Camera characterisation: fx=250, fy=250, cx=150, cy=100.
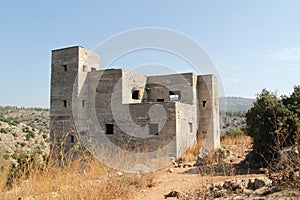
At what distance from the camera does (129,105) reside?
14.2 m

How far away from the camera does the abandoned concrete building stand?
516 inches

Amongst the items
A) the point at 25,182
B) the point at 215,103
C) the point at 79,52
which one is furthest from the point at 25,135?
the point at 25,182

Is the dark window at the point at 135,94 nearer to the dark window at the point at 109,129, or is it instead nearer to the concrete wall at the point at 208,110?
the dark window at the point at 109,129

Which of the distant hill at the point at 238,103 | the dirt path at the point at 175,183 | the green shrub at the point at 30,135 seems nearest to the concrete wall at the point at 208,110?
the dirt path at the point at 175,183

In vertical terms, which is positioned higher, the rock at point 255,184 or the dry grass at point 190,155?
the rock at point 255,184

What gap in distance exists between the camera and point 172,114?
12859 mm

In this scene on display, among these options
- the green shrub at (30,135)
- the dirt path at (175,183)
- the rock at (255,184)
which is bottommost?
the green shrub at (30,135)

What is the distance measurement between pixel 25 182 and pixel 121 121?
10.4 metres

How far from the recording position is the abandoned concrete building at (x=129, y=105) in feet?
43.0

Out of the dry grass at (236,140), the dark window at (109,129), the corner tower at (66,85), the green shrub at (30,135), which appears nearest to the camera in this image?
the dark window at (109,129)

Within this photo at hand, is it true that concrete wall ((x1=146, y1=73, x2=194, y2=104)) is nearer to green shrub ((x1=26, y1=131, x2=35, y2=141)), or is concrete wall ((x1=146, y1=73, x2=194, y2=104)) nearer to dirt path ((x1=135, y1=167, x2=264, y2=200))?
dirt path ((x1=135, y1=167, x2=264, y2=200))

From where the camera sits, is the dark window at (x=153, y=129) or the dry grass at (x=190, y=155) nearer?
the dry grass at (x=190, y=155)

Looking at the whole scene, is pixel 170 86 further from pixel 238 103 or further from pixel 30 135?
pixel 238 103

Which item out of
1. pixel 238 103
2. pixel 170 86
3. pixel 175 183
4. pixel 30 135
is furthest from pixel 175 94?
pixel 238 103
